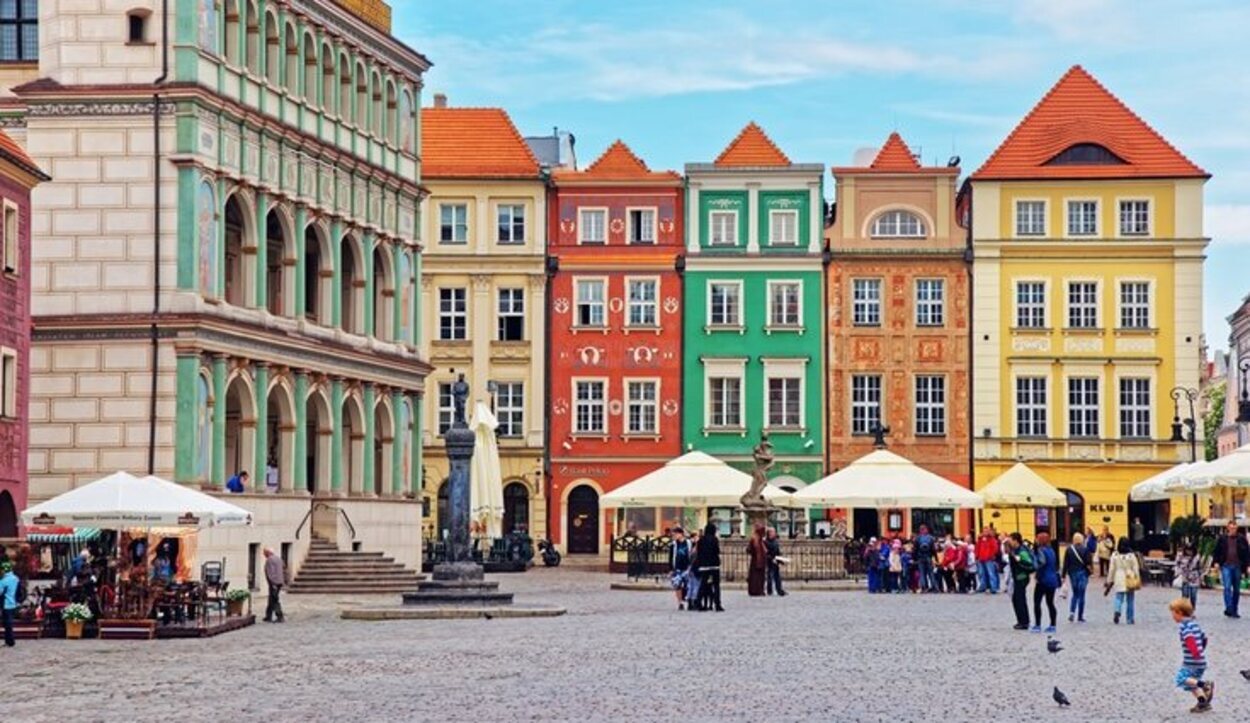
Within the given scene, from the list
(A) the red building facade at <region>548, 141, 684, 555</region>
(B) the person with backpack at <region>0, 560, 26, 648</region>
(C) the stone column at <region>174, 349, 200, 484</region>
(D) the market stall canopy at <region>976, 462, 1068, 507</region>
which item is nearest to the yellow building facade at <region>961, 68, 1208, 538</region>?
(A) the red building facade at <region>548, 141, 684, 555</region>

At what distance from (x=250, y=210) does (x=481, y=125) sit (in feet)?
92.9

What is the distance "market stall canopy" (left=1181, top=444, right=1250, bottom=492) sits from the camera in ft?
153

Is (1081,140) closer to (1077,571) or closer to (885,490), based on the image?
(885,490)

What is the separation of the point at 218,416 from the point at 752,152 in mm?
32190

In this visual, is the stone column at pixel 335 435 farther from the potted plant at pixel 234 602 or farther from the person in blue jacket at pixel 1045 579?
the person in blue jacket at pixel 1045 579

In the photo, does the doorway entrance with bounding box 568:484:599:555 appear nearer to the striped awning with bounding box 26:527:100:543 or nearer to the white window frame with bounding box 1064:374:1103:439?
the white window frame with bounding box 1064:374:1103:439

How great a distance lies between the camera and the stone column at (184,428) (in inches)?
1923

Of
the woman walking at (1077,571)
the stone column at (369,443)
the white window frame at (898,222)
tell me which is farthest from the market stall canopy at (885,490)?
the white window frame at (898,222)

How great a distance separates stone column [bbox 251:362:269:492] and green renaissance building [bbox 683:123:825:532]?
2683cm

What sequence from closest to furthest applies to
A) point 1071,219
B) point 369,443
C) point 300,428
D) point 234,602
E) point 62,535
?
1. point 234,602
2. point 62,535
3. point 300,428
4. point 369,443
5. point 1071,219

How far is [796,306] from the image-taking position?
7775 cm

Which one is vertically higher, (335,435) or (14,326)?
(14,326)

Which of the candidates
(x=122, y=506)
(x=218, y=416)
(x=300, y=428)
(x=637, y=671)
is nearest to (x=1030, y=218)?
(x=300, y=428)

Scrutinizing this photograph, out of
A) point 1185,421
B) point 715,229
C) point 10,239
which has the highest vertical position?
point 715,229
